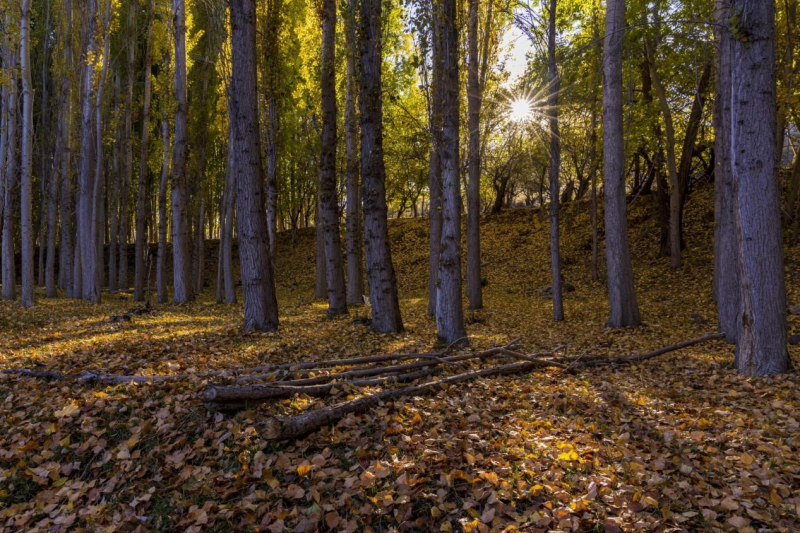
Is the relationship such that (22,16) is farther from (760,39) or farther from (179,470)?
(760,39)

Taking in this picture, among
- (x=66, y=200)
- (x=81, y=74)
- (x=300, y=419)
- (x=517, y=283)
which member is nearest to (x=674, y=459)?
(x=300, y=419)

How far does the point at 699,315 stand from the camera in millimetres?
11539

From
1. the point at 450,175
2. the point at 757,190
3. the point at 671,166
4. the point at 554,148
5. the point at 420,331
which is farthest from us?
the point at 671,166

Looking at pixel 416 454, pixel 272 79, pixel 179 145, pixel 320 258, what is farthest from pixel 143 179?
pixel 416 454

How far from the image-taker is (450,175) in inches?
303

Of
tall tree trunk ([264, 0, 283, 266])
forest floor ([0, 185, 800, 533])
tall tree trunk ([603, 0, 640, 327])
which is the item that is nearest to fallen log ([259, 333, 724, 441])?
forest floor ([0, 185, 800, 533])

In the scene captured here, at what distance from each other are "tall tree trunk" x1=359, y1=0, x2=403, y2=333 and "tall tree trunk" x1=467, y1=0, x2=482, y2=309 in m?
4.14

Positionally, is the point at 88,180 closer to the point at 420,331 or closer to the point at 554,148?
the point at 420,331

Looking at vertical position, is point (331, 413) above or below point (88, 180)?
below

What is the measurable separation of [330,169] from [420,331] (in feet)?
16.0

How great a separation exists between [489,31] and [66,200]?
48.9 feet

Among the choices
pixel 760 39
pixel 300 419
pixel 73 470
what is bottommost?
pixel 73 470

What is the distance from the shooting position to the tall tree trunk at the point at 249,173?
28.6 feet

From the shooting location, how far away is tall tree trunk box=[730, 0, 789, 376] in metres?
5.59
